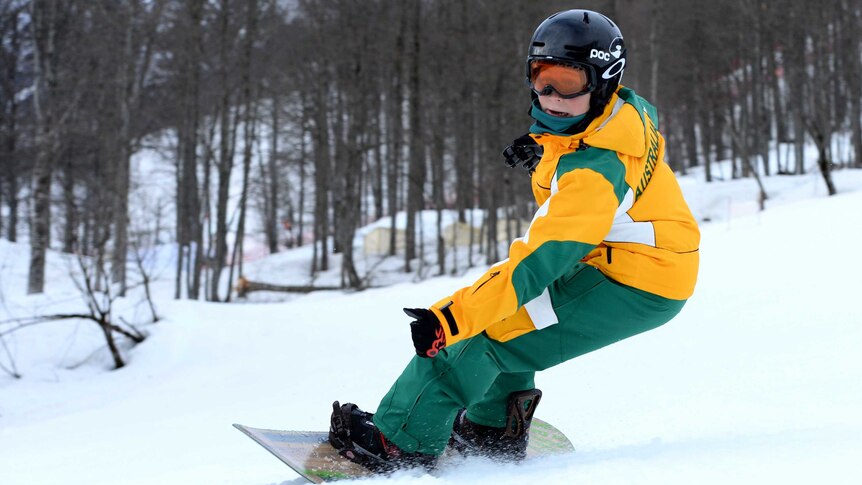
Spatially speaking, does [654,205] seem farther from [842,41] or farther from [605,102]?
[842,41]

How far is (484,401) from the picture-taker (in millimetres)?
2826

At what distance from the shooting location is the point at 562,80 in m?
2.44

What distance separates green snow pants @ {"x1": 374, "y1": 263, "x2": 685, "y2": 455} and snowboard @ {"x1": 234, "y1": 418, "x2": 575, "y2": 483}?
197 mm

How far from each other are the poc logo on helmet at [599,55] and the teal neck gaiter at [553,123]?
0.20 metres

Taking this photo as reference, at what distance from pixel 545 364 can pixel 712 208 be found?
2197 cm

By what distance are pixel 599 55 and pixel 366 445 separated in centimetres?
157

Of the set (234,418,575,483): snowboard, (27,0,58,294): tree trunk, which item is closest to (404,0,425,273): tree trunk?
(27,0,58,294): tree trunk

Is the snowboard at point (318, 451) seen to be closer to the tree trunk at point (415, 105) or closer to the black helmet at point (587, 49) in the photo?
the black helmet at point (587, 49)

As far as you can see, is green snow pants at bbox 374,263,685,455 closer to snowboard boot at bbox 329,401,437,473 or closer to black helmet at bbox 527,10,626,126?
snowboard boot at bbox 329,401,437,473

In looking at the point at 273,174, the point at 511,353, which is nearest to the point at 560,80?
the point at 511,353

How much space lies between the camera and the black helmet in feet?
7.88

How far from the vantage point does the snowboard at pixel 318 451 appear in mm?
2456

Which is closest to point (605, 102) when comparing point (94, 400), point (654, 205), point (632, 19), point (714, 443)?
point (654, 205)

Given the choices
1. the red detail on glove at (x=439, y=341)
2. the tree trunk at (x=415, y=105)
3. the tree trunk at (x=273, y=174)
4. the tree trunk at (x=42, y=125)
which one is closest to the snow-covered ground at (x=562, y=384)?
the red detail on glove at (x=439, y=341)
